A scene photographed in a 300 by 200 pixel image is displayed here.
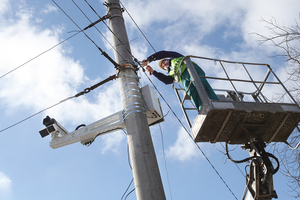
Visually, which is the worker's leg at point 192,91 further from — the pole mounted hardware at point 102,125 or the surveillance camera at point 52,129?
the surveillance camera at point 52,129

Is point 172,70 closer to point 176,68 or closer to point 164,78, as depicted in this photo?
point 164,78

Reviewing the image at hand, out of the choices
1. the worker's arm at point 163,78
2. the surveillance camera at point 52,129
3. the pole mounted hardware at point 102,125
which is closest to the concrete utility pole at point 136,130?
the pole mounted hardware at point 102,125

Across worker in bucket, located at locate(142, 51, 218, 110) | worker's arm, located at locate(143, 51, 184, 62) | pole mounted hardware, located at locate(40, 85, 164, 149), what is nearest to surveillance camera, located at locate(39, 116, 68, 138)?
pole mounted hardware, located at locate(40, 85, 164, 149)

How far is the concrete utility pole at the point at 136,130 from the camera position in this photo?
3979mm

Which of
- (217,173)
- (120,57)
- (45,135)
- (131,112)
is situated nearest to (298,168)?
(217,173)

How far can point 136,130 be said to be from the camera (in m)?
4.59

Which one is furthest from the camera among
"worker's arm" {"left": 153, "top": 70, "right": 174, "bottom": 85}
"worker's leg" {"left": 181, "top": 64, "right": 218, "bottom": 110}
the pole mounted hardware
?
"worker's arm" {"left": 153, "top": 70, "right": 174, "bottom": 85}

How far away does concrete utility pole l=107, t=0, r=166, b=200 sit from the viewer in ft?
13.1

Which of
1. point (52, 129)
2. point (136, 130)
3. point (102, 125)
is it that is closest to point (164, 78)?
point (102, 125)

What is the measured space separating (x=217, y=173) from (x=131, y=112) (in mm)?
3143

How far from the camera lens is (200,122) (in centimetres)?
489

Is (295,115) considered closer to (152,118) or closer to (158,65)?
(152,118)

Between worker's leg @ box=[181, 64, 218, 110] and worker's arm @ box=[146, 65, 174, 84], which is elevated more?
worker's arm @ box=[146, 65, 174, 84]

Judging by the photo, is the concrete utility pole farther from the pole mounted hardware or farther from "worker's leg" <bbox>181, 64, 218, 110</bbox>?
"worker's leg" <bbox>181, 64, 218, 110</bbox>
